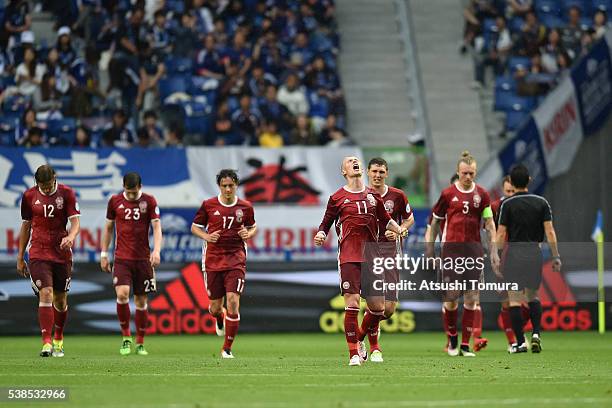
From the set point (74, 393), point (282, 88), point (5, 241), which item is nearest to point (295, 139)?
point (282, 88)

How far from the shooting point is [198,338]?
21328 millimetres

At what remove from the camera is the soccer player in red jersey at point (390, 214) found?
14.9 m

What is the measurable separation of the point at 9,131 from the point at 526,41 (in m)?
11.9

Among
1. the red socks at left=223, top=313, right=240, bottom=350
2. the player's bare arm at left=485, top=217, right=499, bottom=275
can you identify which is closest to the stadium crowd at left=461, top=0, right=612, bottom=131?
the player's bare arm at left=485, top=217, right=499, bottom=275

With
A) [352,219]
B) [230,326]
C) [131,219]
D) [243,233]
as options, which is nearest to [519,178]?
[352,219]

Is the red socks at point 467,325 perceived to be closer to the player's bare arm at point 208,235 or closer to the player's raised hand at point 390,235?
the player's raised hand at point 390,235

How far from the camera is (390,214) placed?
1549 centimetres

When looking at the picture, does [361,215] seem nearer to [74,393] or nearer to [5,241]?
[74,393]

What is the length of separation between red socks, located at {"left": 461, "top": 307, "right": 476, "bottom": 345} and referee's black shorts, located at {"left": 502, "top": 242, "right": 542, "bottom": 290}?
0.79 m

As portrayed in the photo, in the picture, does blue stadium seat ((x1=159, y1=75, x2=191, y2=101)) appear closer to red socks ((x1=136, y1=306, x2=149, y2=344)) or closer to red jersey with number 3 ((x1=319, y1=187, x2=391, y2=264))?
red socks ((x1=136, y1=306, x2=149, y2=344))

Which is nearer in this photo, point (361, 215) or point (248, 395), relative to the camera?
point (248, 395)

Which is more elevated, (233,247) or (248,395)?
→ (233,247)

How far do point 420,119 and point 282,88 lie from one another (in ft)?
10.4

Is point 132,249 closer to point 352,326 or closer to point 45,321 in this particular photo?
point 45,321
